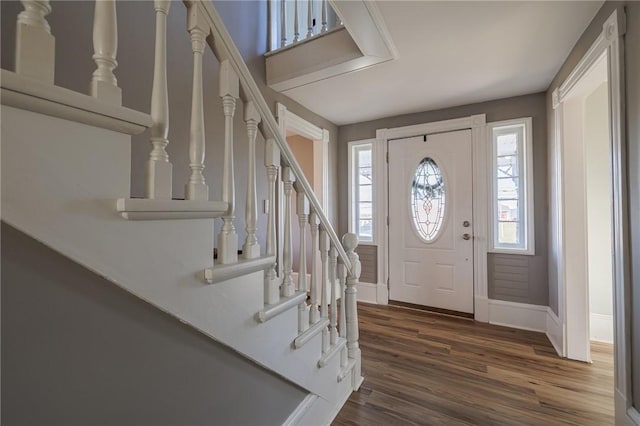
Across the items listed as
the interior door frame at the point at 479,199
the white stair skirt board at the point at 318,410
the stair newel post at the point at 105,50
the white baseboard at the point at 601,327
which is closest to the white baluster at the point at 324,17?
the interior door frame at the point at 479,199

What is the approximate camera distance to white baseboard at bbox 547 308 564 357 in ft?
7.51

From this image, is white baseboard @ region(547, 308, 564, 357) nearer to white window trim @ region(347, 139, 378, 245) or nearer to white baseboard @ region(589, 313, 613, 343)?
white baseboard @ region(589, 313, 613, 343)

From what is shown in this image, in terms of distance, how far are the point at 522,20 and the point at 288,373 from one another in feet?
7.84

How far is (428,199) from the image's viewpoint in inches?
129

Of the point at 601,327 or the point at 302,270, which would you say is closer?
the point at 302,270

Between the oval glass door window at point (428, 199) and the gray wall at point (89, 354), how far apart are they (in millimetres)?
2793

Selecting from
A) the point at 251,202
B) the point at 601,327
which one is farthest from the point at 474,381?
the point at 251,202

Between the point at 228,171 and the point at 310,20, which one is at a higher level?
the point at 310,20

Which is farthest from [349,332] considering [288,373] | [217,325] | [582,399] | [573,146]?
[573,146]

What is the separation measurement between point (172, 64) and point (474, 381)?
292cm

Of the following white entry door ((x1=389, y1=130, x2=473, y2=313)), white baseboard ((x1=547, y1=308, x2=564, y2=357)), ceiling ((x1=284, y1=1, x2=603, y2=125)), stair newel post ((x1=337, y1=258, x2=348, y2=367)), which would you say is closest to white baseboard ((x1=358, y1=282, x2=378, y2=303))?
white entry door ((x1=389, y1=130, x2=473, y2=313))

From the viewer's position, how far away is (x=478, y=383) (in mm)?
1907

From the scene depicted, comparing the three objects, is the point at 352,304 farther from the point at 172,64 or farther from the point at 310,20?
the point at 310,20

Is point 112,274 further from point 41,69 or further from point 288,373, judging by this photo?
point 288,373
